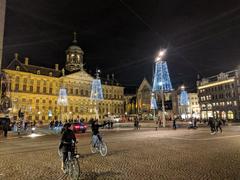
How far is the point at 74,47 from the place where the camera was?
305 ft

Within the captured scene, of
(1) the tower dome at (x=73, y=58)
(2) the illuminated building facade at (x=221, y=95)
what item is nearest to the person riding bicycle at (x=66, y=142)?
(2) the illuminated building facade at (x=221, y=95)

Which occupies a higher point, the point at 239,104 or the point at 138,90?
the point at 138,90

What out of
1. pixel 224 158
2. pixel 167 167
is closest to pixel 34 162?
pixel 167 167

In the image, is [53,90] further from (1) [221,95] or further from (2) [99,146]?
(2) [99,146]

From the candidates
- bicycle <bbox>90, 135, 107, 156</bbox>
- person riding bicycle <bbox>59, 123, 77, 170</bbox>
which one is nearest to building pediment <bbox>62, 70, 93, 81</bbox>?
bicycle <bbox>90, 135, 107, 156</bbox>

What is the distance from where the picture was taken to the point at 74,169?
24.4 ft

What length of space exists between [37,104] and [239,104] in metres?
67.8

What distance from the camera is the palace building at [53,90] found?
70.3 m

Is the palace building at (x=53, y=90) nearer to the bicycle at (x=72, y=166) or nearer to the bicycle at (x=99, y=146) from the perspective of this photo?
the bicycle at (x=99, y=146)

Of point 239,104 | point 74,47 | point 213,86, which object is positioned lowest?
point 239,104

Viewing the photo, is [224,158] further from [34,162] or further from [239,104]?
[239,104]

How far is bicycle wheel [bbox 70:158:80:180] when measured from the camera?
734 cm

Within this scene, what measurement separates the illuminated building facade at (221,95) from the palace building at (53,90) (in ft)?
133

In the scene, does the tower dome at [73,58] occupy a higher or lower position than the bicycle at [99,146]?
higher
